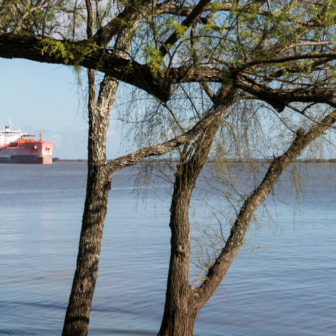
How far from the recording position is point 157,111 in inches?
159

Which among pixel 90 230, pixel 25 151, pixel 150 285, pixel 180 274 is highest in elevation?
pixel 25 151

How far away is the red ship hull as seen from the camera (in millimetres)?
91838

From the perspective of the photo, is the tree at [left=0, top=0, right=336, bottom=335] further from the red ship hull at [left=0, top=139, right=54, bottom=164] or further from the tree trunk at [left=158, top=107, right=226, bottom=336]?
the red ship hull at [left=0, top=139, right=54, bottom=164]

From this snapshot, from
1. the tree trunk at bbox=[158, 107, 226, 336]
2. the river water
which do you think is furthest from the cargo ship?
the tree trunk at bbox=[158, 107, 226, 336]

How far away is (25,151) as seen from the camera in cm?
9506

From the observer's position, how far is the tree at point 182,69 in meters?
3.36

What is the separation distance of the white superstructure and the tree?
322 feet

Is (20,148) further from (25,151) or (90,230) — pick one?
(90,230)

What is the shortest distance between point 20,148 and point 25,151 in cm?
152

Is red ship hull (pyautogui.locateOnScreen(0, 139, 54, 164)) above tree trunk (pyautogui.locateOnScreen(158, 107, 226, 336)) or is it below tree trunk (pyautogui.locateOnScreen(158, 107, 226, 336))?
above

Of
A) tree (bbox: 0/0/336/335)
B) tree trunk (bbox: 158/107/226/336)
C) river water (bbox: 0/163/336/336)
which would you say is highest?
tree (bbox: 0/0/336/335)

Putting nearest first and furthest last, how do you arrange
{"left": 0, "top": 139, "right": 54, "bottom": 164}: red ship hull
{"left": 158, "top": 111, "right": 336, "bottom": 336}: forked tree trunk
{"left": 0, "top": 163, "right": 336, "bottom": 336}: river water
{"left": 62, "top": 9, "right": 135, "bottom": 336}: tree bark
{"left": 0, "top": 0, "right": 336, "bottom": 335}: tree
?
1. {"left": 0, "top": 0, "right": 336, "bottom": 335}: tree
2. {"left": 62, "top": 9, "right": 135, "bottom": 336}: tree bark
3. {"left": 158, "top": 111, "right": 336, "bottom": 336}: forked tree trunk
4. {"left": 0, "top": 163, "right": 336, "bottom": 336}: river water
5. {"left": 0, "top": 139, "right": 54, "bottom": 164}: red ship hull

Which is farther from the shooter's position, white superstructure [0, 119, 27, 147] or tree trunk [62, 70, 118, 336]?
white superstructure [0, 119, 27, 147]

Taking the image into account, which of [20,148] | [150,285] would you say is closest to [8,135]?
[20,148]
